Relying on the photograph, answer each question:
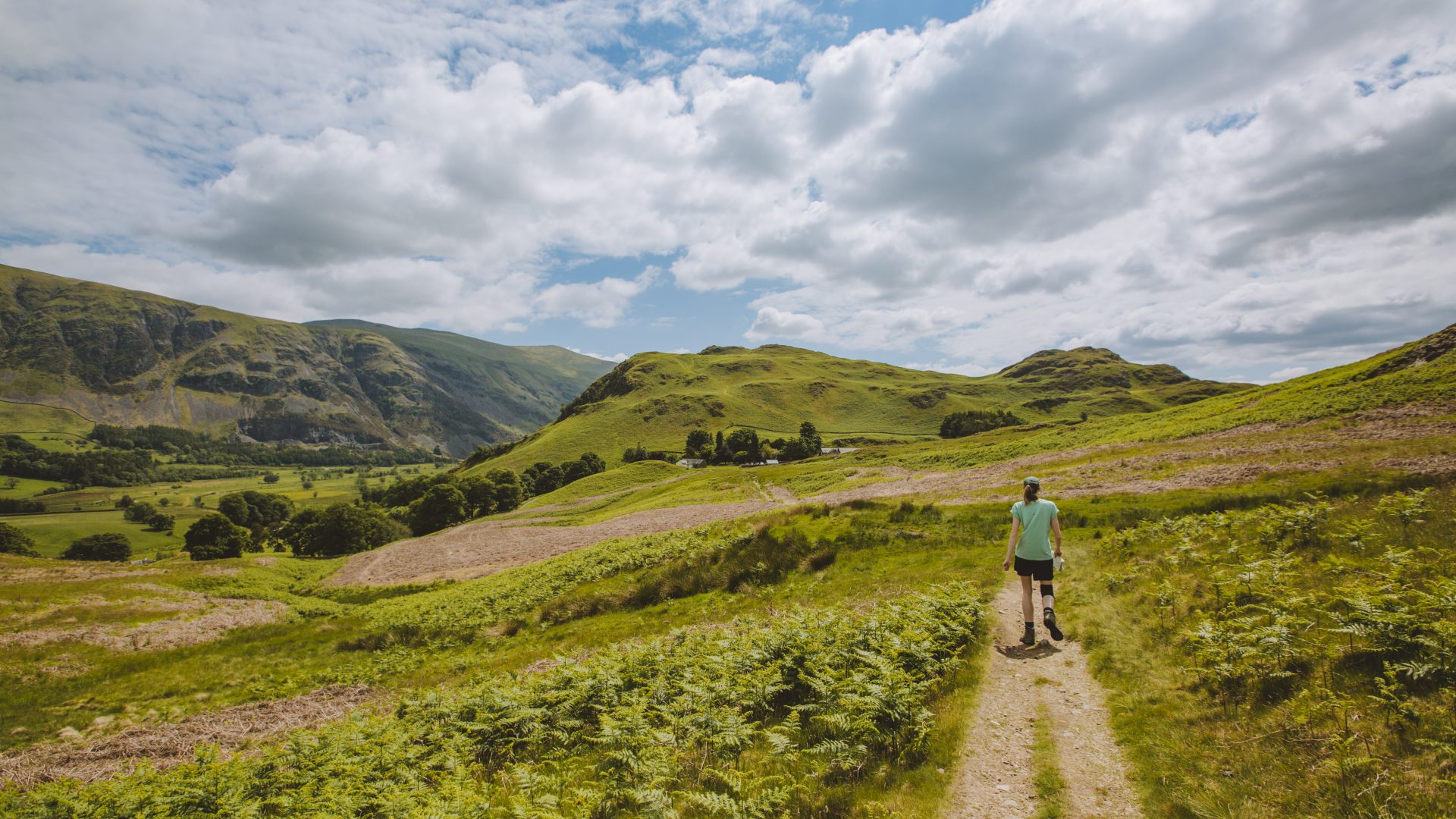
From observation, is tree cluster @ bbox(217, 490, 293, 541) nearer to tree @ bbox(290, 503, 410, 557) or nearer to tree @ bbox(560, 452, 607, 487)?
tree @ bbox(560, 452, 607, 487)

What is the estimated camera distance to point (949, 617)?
45.1 feet

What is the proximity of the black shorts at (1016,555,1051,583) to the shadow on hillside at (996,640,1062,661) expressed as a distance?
155 centimetres

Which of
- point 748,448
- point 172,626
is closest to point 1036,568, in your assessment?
point 172,626

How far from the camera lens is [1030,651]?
13242 mm

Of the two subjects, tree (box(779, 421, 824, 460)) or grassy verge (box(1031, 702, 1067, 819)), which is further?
tree (box(779, 421, 824, 460))

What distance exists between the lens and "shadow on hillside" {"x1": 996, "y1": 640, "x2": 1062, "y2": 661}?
1292 centimetres

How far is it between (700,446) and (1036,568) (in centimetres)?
16403

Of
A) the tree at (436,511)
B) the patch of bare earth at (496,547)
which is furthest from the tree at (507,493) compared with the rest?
the patch of bare earth at (496,547)

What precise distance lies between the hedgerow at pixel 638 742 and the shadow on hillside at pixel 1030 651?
876 millimetres

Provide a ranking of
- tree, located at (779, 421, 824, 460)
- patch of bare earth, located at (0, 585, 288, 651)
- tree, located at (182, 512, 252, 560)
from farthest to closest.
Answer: tree, located at (779, 421, 824, 460) < tree, located at (182, 512, 252, 560) < patch of bare earth, located at (0, 585, 288, 651)

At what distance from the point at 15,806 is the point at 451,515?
104271 mm

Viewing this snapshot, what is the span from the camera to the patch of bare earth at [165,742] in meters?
14.9

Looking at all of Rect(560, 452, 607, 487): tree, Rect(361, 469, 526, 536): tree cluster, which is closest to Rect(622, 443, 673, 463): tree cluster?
Rect(560, 452, 607, 487): tree

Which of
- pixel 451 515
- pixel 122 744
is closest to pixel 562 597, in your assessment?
pixel 122 744
